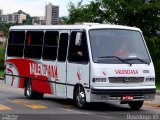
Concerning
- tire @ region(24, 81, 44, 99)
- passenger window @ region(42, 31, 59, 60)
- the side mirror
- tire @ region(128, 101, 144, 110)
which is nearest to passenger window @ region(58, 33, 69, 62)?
passenger window @ region(42, 31, 59, 60)

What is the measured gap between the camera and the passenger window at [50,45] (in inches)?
758

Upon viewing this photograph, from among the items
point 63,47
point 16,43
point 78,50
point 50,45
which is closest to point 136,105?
point 78,50

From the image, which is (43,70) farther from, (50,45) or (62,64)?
(62,64)

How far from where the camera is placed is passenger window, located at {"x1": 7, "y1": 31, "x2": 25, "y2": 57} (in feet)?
72.4

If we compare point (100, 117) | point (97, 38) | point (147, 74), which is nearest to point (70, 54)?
point (97, 38)

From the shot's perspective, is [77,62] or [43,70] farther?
[43,70]

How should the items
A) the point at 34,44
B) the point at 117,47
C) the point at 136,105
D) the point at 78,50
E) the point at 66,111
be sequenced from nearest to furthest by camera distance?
the point at 66,111, the point at 117,47, the point at 78,50, the point at 136,105, the point at 34,44

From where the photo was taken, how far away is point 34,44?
20.9 metres

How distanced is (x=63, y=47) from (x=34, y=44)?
2579mm

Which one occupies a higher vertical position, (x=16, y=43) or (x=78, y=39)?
(x=78, y=39)

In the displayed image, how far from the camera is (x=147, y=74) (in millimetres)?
17156

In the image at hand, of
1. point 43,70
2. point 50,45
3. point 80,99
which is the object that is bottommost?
point 80,99

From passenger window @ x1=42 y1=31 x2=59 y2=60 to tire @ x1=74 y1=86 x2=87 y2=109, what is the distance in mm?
2166

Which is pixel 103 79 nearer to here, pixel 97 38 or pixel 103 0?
pixel 97 38
